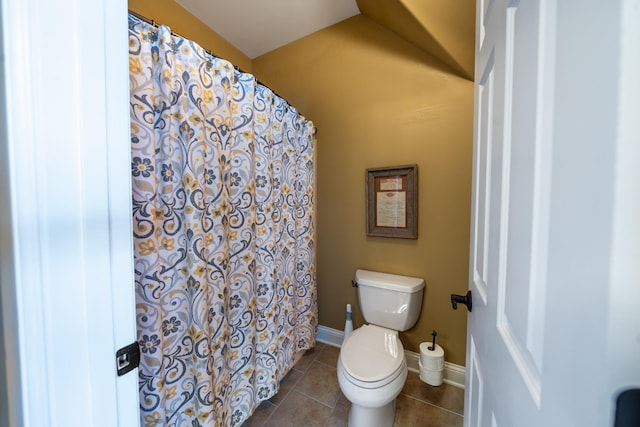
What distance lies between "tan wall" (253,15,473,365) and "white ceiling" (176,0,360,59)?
0.29ft

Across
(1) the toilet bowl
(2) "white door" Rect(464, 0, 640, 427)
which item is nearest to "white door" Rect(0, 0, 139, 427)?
(2) "white door" Rect(464, 0, 640, 427)

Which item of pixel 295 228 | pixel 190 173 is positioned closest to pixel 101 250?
pixel 190 173

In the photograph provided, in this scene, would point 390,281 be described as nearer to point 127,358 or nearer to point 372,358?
point 372,358

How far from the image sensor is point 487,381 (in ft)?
1.77

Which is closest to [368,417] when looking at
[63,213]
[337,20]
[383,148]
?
[63,213]

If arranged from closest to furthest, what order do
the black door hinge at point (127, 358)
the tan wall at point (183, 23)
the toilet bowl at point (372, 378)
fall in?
the black door hinge at point (127, 358)
the toilet bowl at point (372, 378)
the tan wall at point (183, 23)

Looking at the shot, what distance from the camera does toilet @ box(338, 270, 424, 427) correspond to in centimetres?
103

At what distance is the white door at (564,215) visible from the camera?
19cm

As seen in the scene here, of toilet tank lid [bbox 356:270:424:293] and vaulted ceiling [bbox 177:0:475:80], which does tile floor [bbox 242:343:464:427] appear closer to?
toilet tank lid [bbox 356:270:424:293]

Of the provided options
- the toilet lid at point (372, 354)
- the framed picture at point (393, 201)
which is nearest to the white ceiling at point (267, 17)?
the framed picture at point (393, 201)

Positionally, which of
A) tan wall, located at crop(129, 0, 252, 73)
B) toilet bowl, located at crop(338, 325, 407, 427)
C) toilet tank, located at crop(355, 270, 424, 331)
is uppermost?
tan wall, located at crop(129, 0, 252, 73)

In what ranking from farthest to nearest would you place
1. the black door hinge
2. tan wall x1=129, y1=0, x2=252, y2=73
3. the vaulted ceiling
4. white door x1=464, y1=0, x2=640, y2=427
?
tan wall x1=129, y1=0, x2=252, y2=73, the vaulted ceiling, the black door hinge, white door x1=464, y1=0, x2=640, y2=427

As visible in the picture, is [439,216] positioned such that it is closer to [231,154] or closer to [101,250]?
[231,154]

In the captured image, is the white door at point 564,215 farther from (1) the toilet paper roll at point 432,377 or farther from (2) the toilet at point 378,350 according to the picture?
(1) the toilet paper roll at point 432,377
